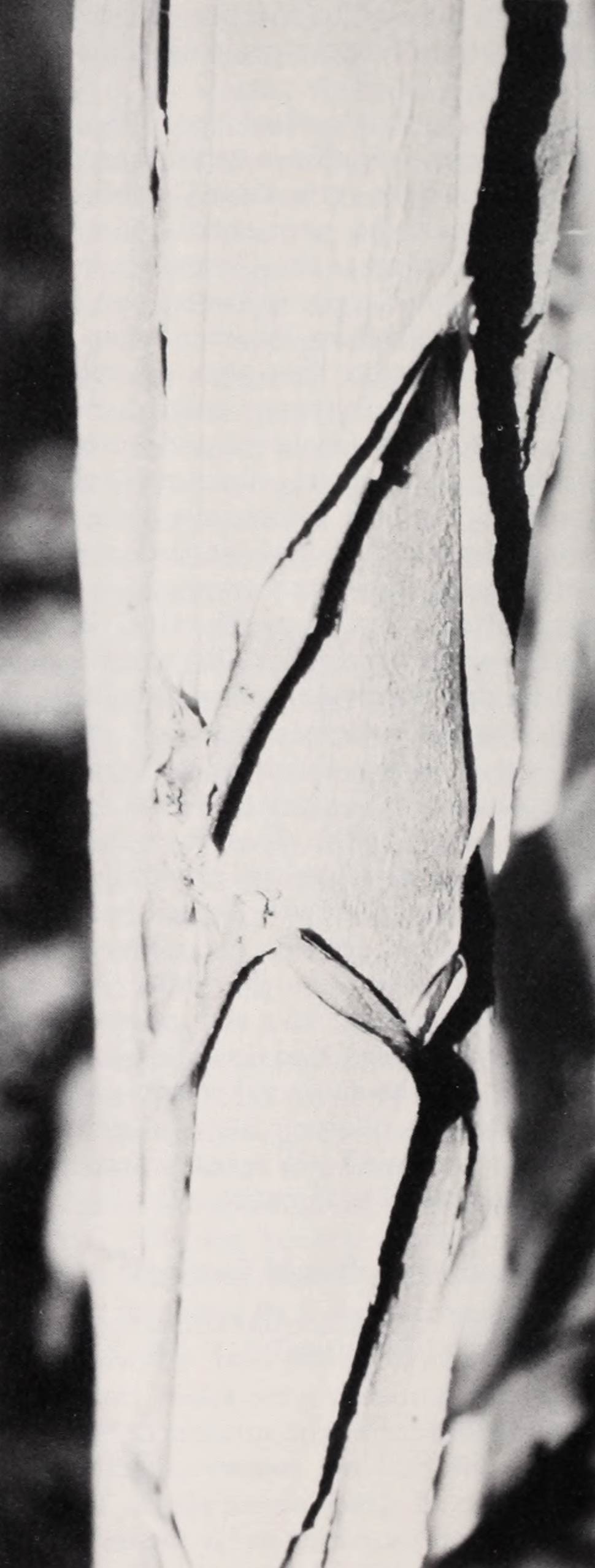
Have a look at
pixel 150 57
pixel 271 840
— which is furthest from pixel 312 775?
pixel 150 57

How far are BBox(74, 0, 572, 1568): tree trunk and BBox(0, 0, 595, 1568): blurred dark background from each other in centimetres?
11

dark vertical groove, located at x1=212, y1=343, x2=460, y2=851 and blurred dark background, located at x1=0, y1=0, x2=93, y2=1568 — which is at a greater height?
dark vertical groove, located at x1=212, y1=343, x2=460, y2=851

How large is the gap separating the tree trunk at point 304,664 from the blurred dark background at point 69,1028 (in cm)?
11

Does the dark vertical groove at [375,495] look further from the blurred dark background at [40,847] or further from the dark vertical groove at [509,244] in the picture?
the blurred dark background at [40,847]

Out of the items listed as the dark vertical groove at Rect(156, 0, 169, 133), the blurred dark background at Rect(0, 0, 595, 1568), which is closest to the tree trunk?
the dark vertical groove at Rect(156, 0, 169, 133)

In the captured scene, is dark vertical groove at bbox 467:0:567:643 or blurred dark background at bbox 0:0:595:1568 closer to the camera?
dark vertical groove at bbox 467:0:567:643

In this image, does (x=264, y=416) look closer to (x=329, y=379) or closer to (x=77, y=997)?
(x=329, y=379)

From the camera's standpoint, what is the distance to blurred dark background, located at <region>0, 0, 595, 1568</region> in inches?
13.7

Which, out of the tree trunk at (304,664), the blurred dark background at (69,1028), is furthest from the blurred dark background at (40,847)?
the tree trunk at (304,664)

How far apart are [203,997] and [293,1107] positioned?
0.10 ft

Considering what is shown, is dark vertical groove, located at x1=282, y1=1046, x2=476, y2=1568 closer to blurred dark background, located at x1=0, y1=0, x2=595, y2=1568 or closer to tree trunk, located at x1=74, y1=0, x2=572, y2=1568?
tree trunk, located at x1=74, y1=0, x2=572, y2=1568

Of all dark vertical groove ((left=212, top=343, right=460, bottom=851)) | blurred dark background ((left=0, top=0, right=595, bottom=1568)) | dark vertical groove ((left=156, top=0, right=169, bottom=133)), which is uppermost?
dark vertical groove ((left=156, top=0, right=169, bottom=133))

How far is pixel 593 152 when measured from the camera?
241mm

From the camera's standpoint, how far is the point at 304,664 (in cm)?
22
